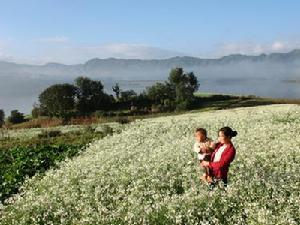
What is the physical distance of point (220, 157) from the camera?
16.7 metres

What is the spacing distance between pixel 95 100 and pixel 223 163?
213ft

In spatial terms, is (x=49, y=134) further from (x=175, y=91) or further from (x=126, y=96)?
(x=175, y=91)

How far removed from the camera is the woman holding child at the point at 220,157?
1648 centimetres

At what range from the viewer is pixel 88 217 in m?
15.6

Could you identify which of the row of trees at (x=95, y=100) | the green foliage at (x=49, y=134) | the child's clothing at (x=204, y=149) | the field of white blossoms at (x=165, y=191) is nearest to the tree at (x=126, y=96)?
the row of trees at (x=95, y=100)

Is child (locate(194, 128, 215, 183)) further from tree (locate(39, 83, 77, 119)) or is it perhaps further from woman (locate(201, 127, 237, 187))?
A: tree (locate(39, 83, 77, 119))

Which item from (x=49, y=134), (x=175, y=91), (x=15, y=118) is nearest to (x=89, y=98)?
(x=15, y=118)

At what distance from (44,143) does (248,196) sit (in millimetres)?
26992

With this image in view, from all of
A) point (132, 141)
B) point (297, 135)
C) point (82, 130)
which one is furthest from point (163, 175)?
point (82, 130)

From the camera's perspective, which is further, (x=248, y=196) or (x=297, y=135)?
(x=297, y=135)

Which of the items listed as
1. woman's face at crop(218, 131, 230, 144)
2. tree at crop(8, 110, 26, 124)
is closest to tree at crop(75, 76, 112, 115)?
tree at crop(8, 110, 26, 124)

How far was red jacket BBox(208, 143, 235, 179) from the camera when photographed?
54.2 ft

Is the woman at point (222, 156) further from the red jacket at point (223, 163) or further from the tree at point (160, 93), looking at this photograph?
the tree at point (160, 93)

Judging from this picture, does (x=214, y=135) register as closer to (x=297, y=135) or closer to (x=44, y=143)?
(x=297, y=135)
